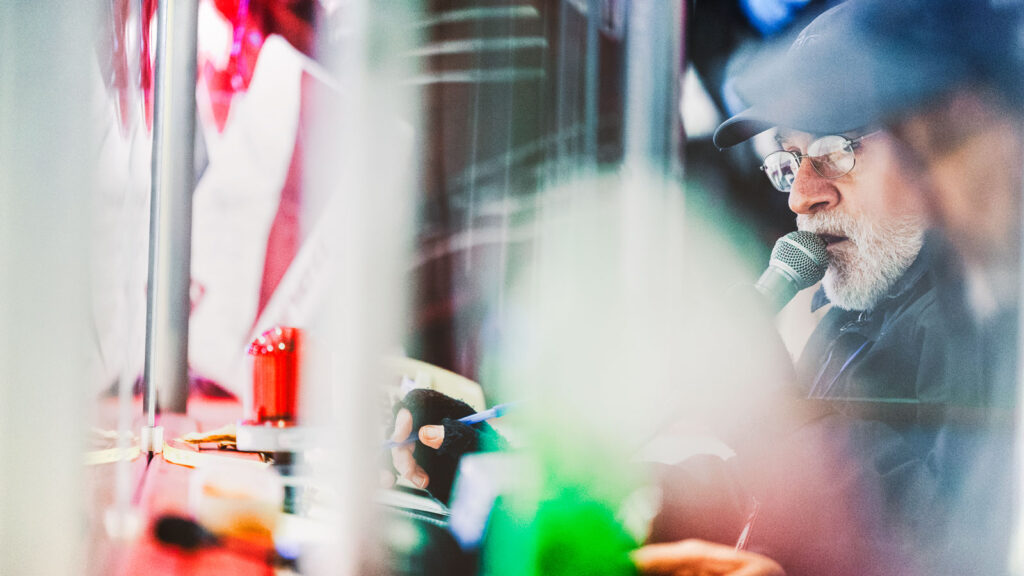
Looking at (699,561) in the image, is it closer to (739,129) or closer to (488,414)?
(488,414)

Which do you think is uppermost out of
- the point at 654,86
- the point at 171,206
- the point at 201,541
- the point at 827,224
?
the point at 654,86

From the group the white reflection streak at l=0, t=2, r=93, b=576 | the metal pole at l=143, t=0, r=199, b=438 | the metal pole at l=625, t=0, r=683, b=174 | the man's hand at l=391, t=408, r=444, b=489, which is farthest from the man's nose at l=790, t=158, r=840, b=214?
the metal pole at l=143, t=0, r=199, b=438

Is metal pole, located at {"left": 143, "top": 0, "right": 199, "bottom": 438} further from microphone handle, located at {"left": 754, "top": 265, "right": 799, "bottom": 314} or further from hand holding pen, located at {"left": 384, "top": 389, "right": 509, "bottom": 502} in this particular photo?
microphone handle, located at {"left": 754, "top": 265, "right": 799, "bottom": 314}

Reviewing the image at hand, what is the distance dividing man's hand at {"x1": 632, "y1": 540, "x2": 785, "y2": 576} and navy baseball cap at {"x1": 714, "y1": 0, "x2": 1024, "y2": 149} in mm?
908

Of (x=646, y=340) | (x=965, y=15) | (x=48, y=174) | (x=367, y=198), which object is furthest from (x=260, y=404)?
(x=965, y=15)

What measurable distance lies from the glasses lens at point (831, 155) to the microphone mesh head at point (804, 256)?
143 mm

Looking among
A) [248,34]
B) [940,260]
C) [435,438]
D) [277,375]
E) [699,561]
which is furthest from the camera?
[248,34]

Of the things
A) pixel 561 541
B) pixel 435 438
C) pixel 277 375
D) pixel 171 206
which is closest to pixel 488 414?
pixel 435 438

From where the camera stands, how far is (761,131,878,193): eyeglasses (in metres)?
1.66

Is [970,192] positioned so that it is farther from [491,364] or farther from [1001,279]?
[491,364]

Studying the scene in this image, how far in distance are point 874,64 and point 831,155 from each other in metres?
0.21

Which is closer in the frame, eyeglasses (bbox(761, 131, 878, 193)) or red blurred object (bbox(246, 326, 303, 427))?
eyeglasses (bbox(761, 131, 878, 193))

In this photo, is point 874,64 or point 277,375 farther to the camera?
point 277,375

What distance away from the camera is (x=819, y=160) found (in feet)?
5.50
